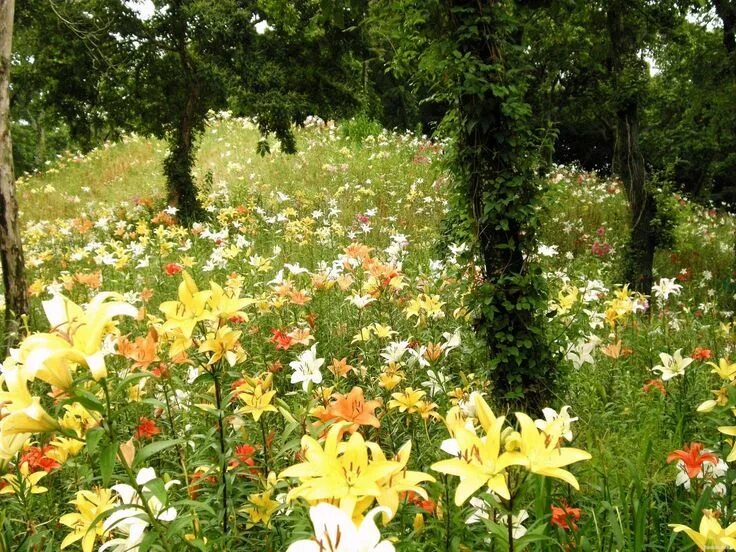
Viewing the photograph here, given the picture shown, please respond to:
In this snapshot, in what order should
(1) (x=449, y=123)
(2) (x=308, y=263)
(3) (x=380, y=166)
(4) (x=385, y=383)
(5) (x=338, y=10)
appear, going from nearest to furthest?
(4) (x=385, y=383), (1) (x=449, y=123), (5) (x=338, y=10), (2) (x=308, y=263), (3) (x=380, y=166)

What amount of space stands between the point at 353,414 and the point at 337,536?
1.76 feet

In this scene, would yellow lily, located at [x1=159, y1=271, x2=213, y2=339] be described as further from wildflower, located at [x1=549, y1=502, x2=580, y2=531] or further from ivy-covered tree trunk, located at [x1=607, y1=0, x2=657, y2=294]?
ivy-covered tree trunk, located at [x1=607, y1=0, x2=657, y2=294]

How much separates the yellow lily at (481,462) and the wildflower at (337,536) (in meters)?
0.20

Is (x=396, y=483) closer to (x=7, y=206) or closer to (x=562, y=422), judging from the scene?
(x=562, y=422)

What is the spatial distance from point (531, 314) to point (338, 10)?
234cm

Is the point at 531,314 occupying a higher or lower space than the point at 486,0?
lower

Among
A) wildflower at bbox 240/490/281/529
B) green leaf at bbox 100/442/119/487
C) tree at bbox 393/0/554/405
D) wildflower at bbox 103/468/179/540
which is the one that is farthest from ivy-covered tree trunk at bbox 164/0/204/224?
green leaf at bbox 100/442/119/487

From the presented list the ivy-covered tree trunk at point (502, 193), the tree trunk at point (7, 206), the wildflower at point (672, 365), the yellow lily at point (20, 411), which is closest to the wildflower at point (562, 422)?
the yellow lily at point (20, 411)

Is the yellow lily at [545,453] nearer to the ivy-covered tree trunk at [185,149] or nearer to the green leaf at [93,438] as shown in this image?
the green leaf at [93,438]

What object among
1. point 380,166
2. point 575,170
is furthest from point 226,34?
point 575,170

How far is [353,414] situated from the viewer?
4.15ft

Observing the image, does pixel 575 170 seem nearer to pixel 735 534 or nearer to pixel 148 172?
pixel 148 172

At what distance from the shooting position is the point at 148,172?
44.0 feet

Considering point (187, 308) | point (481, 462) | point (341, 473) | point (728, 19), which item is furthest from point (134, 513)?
point (728, 19)
